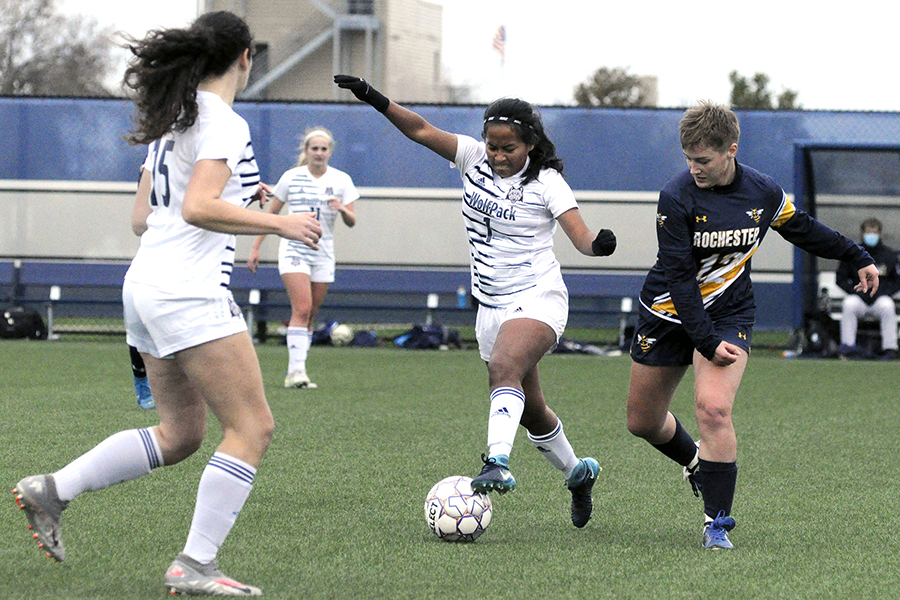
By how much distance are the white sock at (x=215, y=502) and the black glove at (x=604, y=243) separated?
1935mm

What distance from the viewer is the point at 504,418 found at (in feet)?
16.2

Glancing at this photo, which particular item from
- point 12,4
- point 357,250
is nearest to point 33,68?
point 12,4

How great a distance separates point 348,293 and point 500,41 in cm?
1521

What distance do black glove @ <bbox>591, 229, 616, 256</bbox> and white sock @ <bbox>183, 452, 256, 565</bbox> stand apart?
1935mm

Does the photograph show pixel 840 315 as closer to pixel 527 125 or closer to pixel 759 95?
pixel 527 125

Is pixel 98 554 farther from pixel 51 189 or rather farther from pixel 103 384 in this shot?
pixel 51 189

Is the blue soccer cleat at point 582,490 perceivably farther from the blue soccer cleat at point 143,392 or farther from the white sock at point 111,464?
the blue soccer cleat at point 143,392

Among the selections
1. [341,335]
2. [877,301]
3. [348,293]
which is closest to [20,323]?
[341,335]

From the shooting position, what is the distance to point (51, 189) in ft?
57.1

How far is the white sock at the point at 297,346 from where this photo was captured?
1059 cm

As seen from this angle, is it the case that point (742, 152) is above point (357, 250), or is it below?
above

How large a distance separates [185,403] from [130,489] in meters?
1.79

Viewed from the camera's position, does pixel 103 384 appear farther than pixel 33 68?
No

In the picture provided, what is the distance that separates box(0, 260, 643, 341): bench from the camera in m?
17.0
